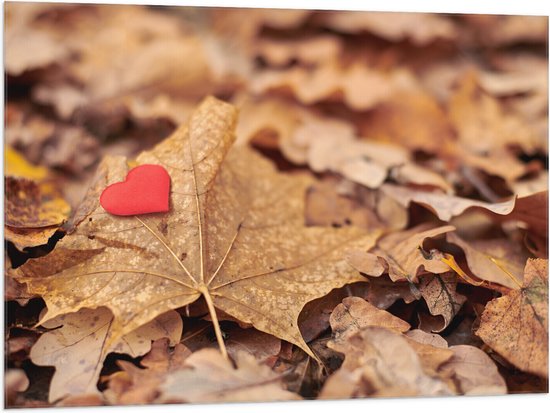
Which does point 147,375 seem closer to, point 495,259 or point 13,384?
point 13,384

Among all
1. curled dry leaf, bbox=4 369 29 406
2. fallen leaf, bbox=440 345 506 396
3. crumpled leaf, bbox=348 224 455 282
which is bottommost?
fallen leaf, bbox=440 345 506 396

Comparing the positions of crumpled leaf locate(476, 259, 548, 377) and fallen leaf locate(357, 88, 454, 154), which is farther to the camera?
fallen leaf locate(357, 88, 454, 154)

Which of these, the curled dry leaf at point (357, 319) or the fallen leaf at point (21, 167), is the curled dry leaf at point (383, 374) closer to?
the curled dry leaf at point (357, 319)

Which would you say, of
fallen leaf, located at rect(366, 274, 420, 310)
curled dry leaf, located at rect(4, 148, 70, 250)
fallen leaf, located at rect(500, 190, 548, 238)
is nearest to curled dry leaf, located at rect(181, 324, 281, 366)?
fallen leaf, located at rect(366, 274, 420, 310)

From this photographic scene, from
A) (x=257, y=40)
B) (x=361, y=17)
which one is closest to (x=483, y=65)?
(x=361, y=17)

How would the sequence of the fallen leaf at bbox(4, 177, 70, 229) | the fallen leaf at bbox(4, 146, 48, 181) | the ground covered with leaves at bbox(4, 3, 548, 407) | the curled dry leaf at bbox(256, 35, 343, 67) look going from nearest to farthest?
the ground covered with leaves at bbox(4, 3, 548, 407) < the fallen leaf at bbox(4, 177, 70, 229) < the fallen leaf at bbox(4, 146, 48, 181) < the curled dry leaf at bbox(256, 35, 343, 67)

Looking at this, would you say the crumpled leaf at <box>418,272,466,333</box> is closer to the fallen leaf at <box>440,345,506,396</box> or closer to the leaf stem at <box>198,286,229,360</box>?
the fallen leaf at <box>440,345,506,396</box>
